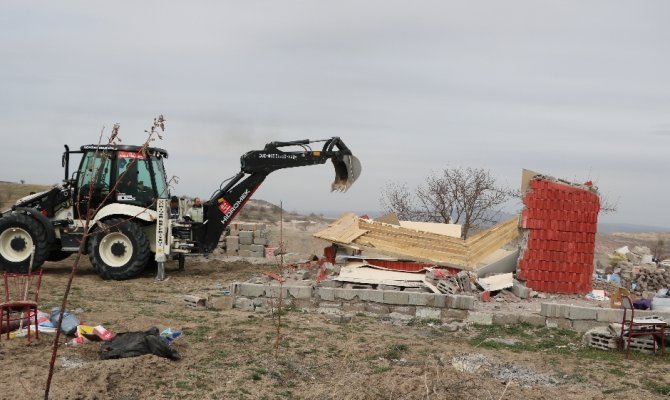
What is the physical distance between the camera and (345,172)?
15086 millimetres

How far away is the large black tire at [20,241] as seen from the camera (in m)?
13.6

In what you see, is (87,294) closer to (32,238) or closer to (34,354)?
(32,238)

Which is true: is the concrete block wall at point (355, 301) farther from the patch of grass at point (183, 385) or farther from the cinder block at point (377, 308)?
the patch of grass at point (183, 385)

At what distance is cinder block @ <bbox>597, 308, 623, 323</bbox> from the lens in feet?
32.4

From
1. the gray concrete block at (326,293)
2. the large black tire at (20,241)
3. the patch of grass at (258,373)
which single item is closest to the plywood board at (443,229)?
the gray concrete block at (326,293)

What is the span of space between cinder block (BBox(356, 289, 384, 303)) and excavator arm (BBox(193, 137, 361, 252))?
15.5 ft

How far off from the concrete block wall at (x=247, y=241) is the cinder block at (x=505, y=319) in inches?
389

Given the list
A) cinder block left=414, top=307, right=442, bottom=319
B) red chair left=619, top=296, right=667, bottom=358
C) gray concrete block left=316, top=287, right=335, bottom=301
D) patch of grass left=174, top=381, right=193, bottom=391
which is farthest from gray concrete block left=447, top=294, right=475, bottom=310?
patch of grass left=174, top=381, right=193, bottom=391

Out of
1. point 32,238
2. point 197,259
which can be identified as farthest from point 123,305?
point 197,259

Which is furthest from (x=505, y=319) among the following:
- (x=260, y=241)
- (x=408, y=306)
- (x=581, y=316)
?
(x=260, y=241)

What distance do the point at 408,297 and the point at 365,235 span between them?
3234 mm

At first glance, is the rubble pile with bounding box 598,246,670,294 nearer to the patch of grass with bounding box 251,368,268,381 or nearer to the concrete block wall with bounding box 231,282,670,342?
the concrete block wall with bounding box 231,282,670,342

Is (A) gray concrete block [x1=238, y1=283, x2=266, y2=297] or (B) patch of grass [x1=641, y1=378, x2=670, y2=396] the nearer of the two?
(B) patch of grass [x1=641, y1=378, x2=670, y2=396]

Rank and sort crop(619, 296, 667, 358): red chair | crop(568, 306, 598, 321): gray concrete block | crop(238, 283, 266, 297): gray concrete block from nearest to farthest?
1. crop(619, 296, 667, 358): red chair
2. crop(568, 306, 598, 321): gray concrete block
3. crop(238, 283, 266, 297): gray concrete block
